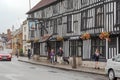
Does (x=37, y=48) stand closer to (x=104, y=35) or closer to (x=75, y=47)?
(x=75, y=47)

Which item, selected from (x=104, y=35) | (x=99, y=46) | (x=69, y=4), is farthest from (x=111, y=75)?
(x=69, y=4)

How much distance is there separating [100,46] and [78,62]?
484cm

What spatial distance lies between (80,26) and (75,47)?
2.66 meters

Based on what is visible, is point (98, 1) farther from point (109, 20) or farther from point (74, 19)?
point (74, 19)

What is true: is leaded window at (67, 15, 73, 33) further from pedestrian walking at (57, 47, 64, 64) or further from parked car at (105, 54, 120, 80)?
parked car at (105, 54, 120, 80)

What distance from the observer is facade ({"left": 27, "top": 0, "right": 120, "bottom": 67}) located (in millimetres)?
31906

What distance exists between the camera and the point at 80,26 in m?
38.6

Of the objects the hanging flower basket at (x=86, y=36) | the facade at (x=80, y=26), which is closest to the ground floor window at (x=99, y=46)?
the facade at (x=80, y=26)

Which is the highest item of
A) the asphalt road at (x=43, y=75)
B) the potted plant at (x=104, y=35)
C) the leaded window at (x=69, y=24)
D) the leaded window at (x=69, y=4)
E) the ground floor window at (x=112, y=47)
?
the leaded window at (x=69, y=4)

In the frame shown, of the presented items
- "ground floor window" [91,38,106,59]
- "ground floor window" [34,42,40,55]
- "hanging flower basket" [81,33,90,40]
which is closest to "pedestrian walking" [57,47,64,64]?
"hanging flower basket" [81,33,90,40]

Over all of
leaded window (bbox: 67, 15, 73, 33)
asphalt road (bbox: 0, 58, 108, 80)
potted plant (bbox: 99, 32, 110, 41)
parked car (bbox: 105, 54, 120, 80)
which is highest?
leaded window (bbox: 67, 15, 73, 33)

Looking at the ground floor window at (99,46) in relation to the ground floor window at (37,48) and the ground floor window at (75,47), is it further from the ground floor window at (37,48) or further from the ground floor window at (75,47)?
the ground floor window at (37,48)

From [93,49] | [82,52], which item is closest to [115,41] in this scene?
[93,49]

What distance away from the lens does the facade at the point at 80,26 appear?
105 feet
